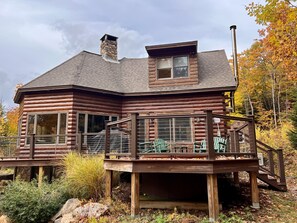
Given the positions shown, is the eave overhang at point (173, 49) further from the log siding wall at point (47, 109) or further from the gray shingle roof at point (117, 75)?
the log siding wall at point (47, 109)

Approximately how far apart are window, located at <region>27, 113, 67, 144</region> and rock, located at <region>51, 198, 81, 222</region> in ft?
14.3

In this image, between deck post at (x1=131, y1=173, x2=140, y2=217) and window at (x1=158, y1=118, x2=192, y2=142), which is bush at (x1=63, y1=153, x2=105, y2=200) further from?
window at (x1=158, y1=118, x2=192, y2=142)

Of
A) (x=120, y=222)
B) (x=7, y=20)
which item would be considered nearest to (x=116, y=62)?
(x=7, y=20)

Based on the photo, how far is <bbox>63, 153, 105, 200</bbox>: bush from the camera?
6.82 m

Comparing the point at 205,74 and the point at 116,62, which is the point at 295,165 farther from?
the point at 116,62

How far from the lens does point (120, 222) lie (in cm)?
546

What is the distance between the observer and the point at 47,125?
35.8ft

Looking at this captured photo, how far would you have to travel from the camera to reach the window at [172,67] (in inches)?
483

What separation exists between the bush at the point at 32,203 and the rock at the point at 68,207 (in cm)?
27

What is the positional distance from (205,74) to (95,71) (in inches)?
236

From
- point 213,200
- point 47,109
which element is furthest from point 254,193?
point 47,109

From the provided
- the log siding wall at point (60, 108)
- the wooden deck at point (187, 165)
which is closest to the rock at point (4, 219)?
the log siding wall at point (60, 108)

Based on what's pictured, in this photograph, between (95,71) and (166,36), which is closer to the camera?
(95,71)

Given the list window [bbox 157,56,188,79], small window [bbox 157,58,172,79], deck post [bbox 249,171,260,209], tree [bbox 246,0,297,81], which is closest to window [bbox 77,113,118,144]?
small window [bbox 157,58,172,79]
